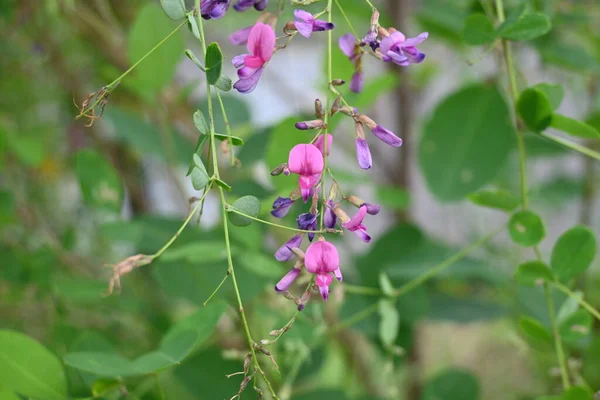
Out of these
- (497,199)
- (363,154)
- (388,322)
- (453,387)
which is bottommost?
(453,387)

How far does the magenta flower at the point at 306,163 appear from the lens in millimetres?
265

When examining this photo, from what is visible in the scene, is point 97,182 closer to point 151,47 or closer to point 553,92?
point 151,47

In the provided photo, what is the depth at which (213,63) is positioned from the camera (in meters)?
0.27

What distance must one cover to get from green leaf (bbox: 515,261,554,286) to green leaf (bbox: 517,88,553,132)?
0.09 m

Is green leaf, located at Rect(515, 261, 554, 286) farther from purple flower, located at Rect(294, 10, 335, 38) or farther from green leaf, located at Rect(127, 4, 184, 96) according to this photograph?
green leaf, located at Rect(127, 4, 184, 96)

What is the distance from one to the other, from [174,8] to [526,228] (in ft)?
0.84

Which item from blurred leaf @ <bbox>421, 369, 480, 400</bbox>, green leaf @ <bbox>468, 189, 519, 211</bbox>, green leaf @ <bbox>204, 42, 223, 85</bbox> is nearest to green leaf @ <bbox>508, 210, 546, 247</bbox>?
green leaf @ <bbox>468, 189, 519, 211</bbox>

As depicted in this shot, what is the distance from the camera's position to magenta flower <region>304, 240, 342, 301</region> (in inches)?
10.3

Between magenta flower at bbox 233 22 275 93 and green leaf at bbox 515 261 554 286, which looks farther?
green leaf at bbox 515 261 554 286

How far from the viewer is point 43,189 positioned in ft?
3.54

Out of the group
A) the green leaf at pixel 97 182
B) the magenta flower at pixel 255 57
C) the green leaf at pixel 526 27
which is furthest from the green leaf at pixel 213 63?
the green leaf at pixel 97 182

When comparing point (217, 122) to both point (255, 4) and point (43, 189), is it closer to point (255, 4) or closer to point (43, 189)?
point (255, 4)

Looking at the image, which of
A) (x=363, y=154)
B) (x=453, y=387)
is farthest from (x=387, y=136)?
(x=453, y=387)

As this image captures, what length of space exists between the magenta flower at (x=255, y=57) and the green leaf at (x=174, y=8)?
4 centimetres
